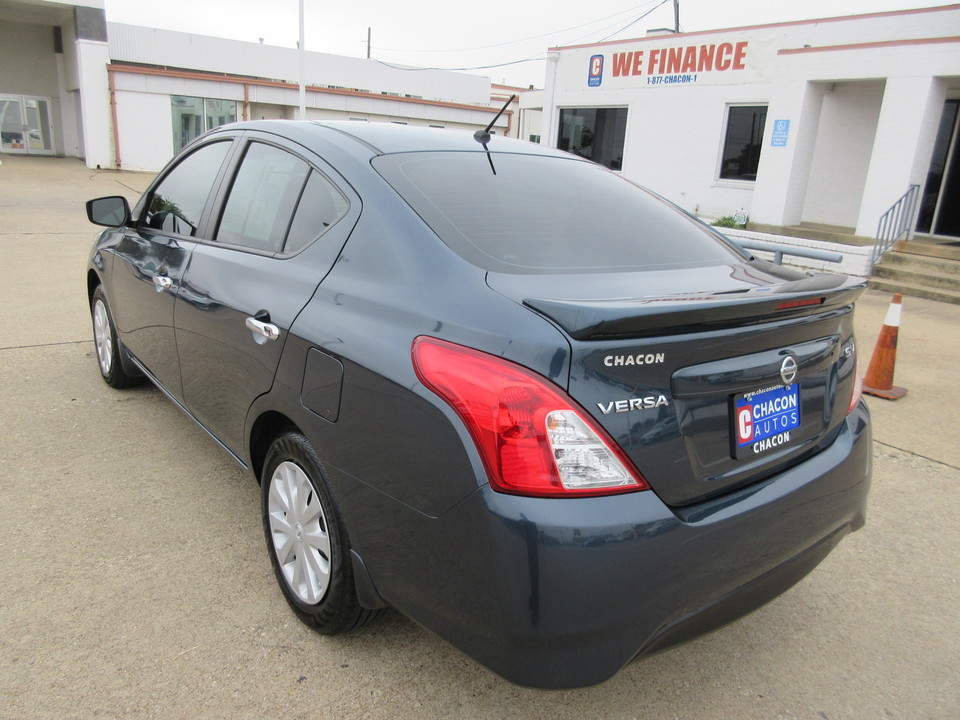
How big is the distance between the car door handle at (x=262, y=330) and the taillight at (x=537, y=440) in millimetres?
951

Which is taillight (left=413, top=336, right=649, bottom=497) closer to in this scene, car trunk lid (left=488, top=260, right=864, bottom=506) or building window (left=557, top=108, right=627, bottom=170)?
car trunk lid (left=488, top=260, right=864, bottom=506)

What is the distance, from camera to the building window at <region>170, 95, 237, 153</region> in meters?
27.4

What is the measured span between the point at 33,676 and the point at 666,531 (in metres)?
1.92

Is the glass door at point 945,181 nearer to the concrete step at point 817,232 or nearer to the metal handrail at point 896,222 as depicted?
the metal handrail at point 896,222

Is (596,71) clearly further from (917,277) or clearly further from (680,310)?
(680,310)

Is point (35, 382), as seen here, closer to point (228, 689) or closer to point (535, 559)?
point (228, 689)

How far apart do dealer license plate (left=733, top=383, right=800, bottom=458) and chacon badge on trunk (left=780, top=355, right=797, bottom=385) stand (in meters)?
0.03

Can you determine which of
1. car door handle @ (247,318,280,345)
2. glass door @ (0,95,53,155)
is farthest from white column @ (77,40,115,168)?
car door handle @ (247,318,280,345)

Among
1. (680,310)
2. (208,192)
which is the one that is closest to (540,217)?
(680,310)

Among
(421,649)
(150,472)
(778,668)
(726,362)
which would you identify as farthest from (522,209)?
(150,472)

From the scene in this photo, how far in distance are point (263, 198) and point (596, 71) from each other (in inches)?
637

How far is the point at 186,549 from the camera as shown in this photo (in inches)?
113

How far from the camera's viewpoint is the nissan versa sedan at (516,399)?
5.46 ft

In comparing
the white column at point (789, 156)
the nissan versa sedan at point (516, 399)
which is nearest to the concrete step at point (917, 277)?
the white column at point (789, 156)
